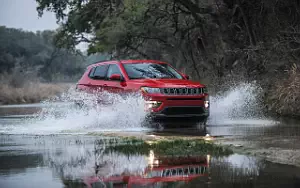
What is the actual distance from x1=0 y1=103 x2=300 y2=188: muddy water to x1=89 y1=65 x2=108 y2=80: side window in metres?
4.01

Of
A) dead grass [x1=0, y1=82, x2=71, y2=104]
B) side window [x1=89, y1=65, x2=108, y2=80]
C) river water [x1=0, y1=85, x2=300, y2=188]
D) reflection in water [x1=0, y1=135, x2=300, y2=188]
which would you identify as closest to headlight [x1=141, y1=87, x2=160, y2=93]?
river water [x1=0, y1=85, x2=300, y2=188]

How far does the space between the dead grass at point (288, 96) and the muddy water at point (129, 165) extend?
3.59 m

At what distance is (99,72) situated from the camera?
19.1 metres

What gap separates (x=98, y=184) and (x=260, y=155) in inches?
120

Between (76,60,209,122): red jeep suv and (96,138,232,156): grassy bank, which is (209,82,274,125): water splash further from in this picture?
(96,138,232,156): grassy bank

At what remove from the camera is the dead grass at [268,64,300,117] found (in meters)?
18.5

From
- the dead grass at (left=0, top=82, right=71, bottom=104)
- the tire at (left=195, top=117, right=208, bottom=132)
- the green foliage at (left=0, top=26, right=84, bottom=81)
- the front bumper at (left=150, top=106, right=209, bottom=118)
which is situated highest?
the green foliage at (left=0, top=26, right=84, bottom=81)

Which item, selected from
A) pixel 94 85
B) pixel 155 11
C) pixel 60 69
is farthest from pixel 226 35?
pixel 60 69

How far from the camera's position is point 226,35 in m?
26.7

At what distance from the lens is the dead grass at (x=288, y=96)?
1853 centimetres

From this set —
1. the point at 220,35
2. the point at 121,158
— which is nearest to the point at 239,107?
the point at 220,35

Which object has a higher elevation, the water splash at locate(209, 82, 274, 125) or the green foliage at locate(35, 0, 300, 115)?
the green foliage at locate(35, 0, 300, 115)

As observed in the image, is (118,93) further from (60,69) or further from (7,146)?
(60,69)

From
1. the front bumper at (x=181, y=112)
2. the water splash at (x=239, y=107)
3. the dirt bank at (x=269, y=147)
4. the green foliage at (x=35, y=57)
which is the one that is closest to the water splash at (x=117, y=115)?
the water splash at (x=239, y=107)
